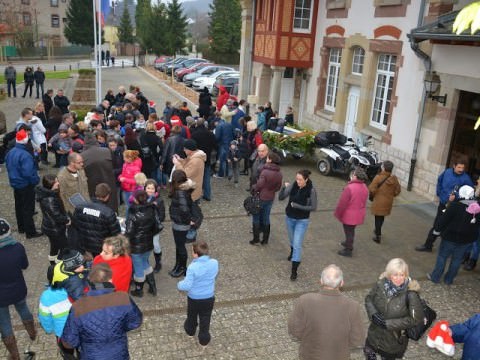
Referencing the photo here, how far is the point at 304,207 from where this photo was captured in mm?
7043

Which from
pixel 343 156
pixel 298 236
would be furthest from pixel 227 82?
pixel 298 236

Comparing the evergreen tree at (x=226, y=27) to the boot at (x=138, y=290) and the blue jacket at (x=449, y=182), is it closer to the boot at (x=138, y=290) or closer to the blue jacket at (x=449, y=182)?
the blue jacket at (x=449, y=182)

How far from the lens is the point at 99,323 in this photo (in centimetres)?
365

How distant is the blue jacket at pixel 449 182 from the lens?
8172mm

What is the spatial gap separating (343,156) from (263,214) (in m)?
5.60

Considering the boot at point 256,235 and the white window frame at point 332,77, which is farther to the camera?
the white window frame at point 332,77

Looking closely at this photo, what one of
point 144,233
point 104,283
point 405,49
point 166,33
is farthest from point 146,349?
point 166,33

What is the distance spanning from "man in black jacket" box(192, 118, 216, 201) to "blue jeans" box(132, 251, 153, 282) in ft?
14.7

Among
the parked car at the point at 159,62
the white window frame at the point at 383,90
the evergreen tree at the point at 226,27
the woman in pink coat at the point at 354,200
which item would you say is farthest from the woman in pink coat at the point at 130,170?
the evergreen tree at the point at 226,27

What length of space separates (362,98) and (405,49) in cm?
237

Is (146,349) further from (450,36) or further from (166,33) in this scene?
(166,33)

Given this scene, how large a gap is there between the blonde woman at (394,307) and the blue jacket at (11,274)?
12.1ft

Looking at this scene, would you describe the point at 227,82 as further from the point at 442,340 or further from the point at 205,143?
the point at 442,340

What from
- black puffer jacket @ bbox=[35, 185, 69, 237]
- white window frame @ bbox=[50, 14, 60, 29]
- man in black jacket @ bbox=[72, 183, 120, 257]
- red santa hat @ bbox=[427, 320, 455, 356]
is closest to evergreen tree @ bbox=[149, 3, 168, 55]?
white window frame @ bbox=[50, 14, 60, 29]
